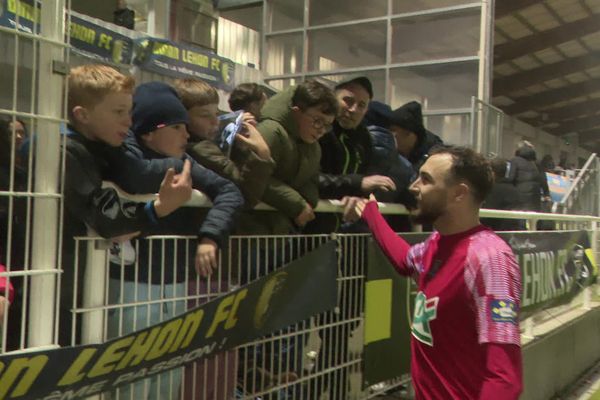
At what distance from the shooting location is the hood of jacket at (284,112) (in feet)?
8.59

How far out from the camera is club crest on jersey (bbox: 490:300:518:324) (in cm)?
200

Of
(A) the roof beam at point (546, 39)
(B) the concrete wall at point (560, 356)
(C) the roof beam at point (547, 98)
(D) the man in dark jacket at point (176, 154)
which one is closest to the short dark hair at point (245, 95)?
(D) the man in dark jacket at point (176, 154)

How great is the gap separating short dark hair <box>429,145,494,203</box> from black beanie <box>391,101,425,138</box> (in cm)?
136

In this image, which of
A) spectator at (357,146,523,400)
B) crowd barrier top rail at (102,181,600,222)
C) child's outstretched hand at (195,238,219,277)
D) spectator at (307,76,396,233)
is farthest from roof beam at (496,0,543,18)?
child's outstretched hand at (195,238,219,277)

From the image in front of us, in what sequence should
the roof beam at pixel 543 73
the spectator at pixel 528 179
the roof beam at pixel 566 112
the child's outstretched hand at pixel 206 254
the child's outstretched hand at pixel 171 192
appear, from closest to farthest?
the child's outstretched hand at pixel 171 192, the child's outstretched hand at pixel 206 254, the spectator at pixel 528 179, the roof beam at pixel 543 73, the roof beam at pixel 566 112

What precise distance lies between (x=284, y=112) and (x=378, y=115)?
112 centimetres

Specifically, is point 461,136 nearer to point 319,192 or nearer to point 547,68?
point 319,192

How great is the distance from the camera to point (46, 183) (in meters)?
1.60

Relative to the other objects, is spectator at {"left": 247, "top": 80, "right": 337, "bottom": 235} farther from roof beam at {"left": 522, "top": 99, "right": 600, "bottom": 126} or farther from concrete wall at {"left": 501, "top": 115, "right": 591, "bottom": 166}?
roof beam at {"left": 522, "top": 99, "right": 600, "bottom": 126}

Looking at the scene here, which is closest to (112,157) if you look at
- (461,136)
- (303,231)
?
(303,231)

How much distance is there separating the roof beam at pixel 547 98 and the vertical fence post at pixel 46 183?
2638cm

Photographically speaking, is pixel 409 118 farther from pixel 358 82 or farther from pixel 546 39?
pixel 546 39

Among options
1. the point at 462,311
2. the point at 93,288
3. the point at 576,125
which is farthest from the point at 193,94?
the point at 576,125

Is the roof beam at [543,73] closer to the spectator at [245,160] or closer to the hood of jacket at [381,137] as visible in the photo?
the hood of jacket at [381,137]
